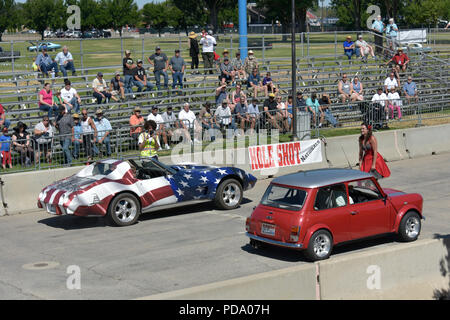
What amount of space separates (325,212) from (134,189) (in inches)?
187

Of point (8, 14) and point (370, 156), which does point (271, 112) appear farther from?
point (8, 14)

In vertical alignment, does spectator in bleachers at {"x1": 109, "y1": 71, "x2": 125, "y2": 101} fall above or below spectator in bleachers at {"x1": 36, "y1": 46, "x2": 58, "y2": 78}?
below

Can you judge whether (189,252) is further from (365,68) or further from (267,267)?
(365,68)

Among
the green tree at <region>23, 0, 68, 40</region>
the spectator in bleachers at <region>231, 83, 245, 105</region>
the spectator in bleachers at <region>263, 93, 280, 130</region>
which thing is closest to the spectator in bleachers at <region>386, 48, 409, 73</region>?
the spectator in bleachers at <region>263, 93, 280, 130</region>

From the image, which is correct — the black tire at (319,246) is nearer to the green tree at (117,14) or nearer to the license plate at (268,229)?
the license plate at (268,229)

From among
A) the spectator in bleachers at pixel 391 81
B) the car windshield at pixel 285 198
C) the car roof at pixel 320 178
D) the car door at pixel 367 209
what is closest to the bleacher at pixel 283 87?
the spectator in bleachers at pixel 391 81

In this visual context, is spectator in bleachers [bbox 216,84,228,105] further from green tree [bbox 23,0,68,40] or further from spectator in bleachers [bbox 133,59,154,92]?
green tree [bbox 23,0,68,40]

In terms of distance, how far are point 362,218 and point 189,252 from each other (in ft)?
10.2

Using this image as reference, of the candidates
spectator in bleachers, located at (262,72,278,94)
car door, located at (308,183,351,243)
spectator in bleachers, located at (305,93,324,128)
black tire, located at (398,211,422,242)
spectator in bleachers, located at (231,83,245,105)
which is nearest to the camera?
car door, located at (308,183,351,243)

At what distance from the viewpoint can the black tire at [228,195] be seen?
1598cm

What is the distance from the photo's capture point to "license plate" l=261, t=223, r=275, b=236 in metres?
11.8

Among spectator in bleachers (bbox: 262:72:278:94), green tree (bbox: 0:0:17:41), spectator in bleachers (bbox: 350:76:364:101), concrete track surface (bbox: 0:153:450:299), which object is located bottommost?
concrete track surface (bbox: 0:153:450:299)

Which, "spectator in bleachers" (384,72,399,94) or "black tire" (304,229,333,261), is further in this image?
"spectator in bleachers" (384,72,399,94)

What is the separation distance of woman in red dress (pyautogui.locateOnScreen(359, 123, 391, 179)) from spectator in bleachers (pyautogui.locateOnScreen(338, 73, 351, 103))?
446 inches
